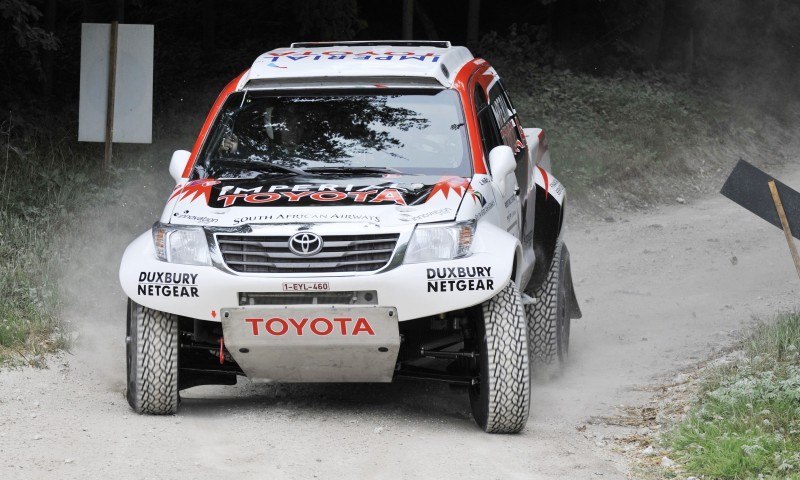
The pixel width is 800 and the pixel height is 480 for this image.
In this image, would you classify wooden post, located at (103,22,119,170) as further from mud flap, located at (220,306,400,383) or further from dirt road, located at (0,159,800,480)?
mud flap, located at (220,306,400,383)

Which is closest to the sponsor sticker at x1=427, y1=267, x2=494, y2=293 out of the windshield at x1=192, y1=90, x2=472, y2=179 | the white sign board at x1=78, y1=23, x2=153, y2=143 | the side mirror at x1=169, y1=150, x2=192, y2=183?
the windshield at x1=192, y1=90, x2=472, y2=179

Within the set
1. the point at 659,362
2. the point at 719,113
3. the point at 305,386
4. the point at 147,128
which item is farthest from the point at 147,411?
the point at 719,113

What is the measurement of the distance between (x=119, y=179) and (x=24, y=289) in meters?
3.75

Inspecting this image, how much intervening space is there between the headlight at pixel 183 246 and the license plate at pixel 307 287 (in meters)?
0.46

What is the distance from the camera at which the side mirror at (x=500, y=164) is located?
7.28 m

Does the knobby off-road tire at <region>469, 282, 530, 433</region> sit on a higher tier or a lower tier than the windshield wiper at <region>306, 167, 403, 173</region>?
lower

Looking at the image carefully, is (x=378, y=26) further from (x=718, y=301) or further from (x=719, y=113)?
(x=718, y=301)

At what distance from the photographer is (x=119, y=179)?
1292 cm

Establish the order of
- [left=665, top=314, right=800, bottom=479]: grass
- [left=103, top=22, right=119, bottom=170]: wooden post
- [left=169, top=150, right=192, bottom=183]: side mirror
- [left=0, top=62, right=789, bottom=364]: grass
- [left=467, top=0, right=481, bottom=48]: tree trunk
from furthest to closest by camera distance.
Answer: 1. [left=467, top=0, right=481, bottom=48]: tree trunk
2. [left=103, top=22, right=119, bottom=170]: wooden post
3. [left=0, top=62, right=789, bottom=364]: grass
4. [left=169, top=150, right=192, bottom=183]: side mirror
5. [left=665, top=314, right=800, bottom=479]: grass

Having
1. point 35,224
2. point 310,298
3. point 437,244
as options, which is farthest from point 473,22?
point 310,298

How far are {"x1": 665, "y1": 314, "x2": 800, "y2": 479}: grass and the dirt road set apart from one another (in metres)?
0.41

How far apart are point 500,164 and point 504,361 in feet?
4.30

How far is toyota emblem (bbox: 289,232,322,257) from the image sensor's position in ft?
21.0

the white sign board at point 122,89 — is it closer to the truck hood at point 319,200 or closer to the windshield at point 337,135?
the windshield at point 337,135
